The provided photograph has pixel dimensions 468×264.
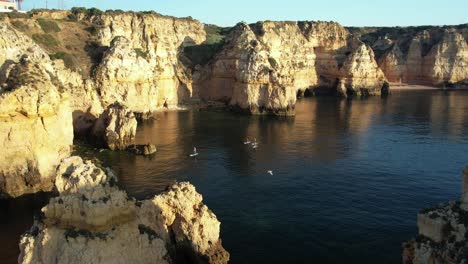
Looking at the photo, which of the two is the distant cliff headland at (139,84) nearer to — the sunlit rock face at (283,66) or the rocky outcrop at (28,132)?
the rocky outcrop at (28,132)

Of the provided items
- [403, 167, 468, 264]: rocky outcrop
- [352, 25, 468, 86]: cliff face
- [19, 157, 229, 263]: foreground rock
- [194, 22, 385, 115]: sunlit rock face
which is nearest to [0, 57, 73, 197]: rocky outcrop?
[19, 157, 229, 263]: foreground rock

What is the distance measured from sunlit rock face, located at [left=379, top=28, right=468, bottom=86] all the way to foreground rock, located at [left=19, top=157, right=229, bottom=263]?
148456mm

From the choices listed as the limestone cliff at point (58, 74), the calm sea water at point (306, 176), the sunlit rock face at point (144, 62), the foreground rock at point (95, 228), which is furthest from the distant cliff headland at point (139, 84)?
the calm sea water at point (306, 176)

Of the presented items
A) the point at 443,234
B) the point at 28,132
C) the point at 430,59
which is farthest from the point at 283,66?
the point at 443,234

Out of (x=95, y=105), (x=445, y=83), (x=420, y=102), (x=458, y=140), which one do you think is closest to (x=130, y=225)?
(x=95, y=105)

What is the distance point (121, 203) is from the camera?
24578 millimetres

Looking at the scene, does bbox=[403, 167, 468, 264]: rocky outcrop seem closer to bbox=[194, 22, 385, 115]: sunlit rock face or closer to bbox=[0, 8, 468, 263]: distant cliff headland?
bbox=[0, 8, 468, 263]: distant cliff headland

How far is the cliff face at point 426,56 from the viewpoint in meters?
151

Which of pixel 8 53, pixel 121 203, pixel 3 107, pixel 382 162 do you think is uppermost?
pixel 8 53

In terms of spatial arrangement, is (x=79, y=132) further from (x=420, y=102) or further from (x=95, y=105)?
(x=420, y=102)

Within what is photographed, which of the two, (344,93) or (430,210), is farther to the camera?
(344,93)

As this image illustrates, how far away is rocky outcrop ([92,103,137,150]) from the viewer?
62.3m

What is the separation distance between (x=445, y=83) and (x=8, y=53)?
468 feet

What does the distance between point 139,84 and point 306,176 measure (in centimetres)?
5197
